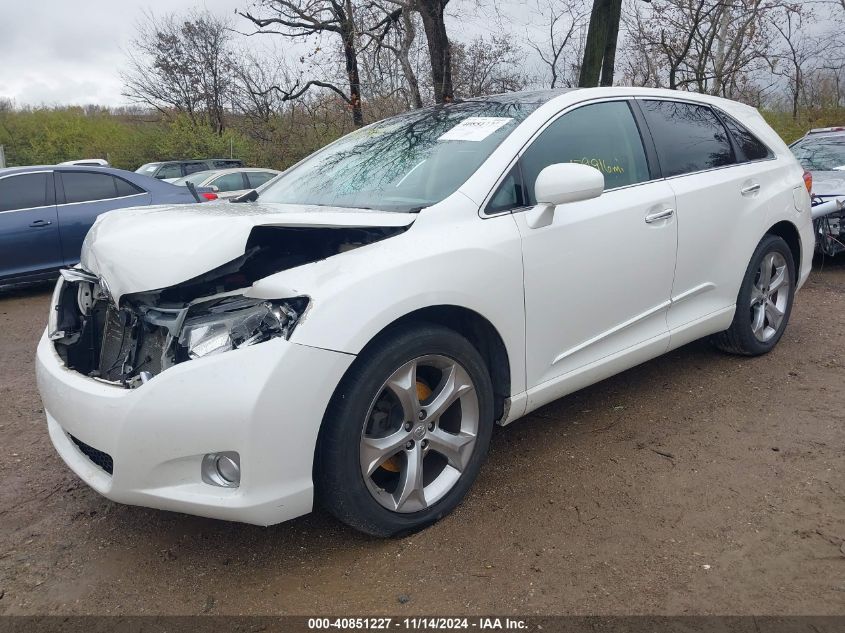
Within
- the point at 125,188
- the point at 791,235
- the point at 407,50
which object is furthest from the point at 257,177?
the point at 791,235

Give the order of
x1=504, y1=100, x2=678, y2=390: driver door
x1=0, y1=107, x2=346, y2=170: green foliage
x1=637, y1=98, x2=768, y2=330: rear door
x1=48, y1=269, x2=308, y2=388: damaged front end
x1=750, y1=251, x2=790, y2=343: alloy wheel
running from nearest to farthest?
x1=48, y1=269, x2=308, y2=388: damaged front end → x1=504, y1=100, x2=678, y2=390: driver door → x1=637, y1=98, x2=768, y2=330: rear door → x1=750, y1=251, x2=790, y2=343: alloy wheel → x1=0, y1=107, x2=346, y2=170: green foliage

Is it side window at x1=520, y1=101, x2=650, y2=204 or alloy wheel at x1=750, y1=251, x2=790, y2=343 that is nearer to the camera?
side window at x1=520, y1=101, x2=650, y2=204

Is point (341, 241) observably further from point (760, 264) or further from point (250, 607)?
point (760, 264)

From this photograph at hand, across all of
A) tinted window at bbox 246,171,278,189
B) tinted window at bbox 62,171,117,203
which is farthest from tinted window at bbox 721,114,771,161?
tinted window at bbox 246,171,278,189

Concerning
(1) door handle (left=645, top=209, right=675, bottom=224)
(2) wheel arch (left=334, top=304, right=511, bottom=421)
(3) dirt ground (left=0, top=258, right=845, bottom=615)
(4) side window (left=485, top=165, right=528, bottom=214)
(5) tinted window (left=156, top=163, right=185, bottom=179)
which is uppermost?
(5) tinted window (left=156, top=163, right=185, bottom=179)

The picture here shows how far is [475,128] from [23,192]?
6.54 m

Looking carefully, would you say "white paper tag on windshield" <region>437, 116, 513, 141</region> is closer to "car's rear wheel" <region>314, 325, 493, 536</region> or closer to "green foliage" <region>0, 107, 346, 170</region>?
"car's rear wheel" <region>314, 325, 493, 536</region>

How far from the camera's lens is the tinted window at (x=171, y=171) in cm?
1681

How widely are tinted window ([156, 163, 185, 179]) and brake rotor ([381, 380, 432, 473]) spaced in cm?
1600

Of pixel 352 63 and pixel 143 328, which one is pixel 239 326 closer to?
pixel 143 328

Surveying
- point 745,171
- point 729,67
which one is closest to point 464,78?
point 729,67

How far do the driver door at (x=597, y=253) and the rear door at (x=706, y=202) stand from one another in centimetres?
14

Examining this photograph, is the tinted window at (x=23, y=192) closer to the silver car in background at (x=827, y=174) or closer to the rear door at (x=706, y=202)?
the rear door at (x=706, y=202)

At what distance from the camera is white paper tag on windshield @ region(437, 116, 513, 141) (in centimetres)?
305
